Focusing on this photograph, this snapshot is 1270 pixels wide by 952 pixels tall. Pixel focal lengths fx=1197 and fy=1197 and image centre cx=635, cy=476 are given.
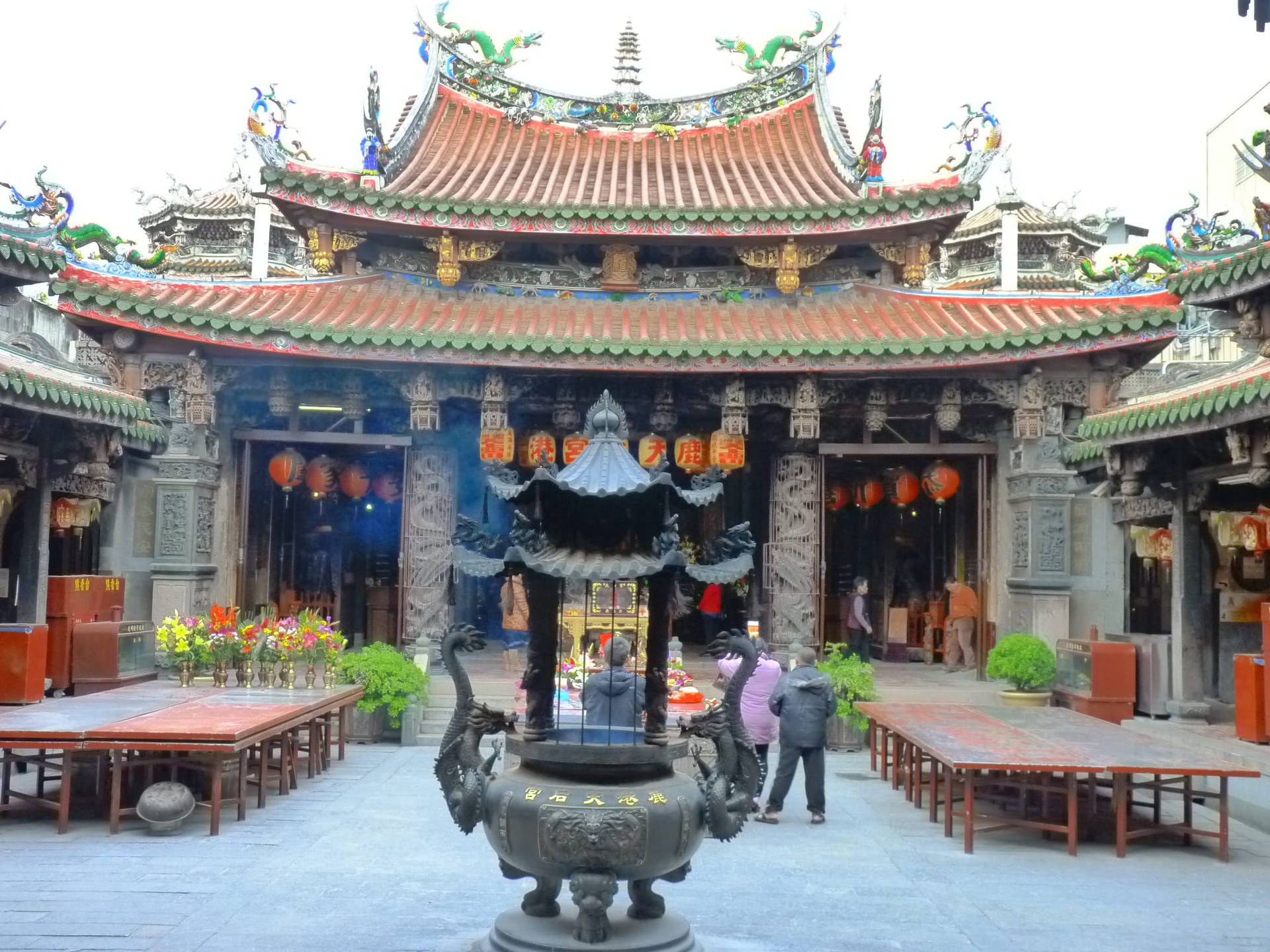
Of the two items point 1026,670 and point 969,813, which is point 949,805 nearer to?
point 969,813

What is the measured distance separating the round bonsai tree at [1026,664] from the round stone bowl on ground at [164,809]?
357 inches

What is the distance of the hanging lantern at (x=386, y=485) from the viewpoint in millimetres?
18031

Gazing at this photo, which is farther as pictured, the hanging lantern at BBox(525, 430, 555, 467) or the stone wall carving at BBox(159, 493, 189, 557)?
the hanging lantern at BBox(525, 430, 555, 467)

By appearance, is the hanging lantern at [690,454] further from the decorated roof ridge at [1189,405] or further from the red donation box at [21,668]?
the red donation box at [21,668]

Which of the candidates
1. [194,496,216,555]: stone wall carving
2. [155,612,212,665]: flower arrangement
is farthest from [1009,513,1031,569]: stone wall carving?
[194,496,216,555]: stone wall carving

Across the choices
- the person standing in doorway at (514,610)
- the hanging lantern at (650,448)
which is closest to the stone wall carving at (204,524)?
the person standing in doorway at (514,610)

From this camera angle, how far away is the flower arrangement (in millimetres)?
11758

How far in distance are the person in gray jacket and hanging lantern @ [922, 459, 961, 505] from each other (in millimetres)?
7032

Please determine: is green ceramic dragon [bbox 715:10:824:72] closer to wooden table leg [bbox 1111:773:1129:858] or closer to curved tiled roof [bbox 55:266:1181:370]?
curved tiled roof [bbox 55:266:1181:370]

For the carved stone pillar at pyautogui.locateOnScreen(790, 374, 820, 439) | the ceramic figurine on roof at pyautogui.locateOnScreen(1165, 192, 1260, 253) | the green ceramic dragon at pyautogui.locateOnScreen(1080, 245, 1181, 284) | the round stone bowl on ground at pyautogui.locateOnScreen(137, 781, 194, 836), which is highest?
the green ceramic dragon at pyautogui.locateOnScreen(1080, 245, 1181, 284)

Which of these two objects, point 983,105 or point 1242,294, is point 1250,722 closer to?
point 1242,294

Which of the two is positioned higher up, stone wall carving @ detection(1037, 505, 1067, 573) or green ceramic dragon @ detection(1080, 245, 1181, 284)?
green ceramic dragon @ detection(1080, 245, 1181, 284)

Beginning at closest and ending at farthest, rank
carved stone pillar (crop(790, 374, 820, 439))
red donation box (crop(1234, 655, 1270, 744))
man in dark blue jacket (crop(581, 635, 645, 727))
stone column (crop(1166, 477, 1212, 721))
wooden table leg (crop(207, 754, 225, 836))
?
man in dark blue jacket (crop(581, 635, 645, 727)) → wooden table leg (crop(207, 754, 225, 836)) → red donation box (crop(1234, 655, 1270, 744)) → stone column (crop(1166, 477, 1212, 721)) → carved stone pillar (crop(790, 374, 820, 439))

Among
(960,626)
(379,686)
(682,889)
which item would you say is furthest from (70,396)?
(960,626)
